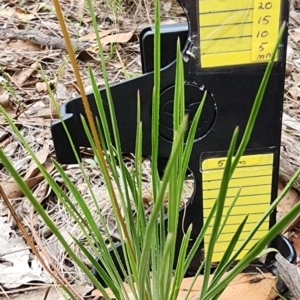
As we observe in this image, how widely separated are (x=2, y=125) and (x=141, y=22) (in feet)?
2.24

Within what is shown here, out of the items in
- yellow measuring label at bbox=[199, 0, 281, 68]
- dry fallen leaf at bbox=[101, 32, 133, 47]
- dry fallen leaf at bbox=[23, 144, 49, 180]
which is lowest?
dry fallen leaf at bbox=[23, 144, 49, 180]

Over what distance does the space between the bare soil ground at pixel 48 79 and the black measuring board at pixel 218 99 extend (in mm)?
107

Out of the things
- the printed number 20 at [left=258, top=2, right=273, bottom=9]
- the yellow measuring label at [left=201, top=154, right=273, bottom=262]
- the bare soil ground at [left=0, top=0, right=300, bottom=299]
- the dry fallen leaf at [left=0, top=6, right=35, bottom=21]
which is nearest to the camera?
the printed number 20 at [left=258, top=2, right=273, bottom=9]

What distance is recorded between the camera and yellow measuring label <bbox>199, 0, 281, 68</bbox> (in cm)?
59

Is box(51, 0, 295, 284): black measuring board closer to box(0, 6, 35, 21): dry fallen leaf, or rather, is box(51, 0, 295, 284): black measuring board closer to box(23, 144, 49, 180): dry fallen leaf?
box(23, 144, 49, 180): dry fallen leaf

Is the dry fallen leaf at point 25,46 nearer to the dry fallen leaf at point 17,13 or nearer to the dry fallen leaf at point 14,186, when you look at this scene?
the dry fallen leaf at point 17,13

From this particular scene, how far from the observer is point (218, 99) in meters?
0.65

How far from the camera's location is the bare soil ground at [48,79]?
833 mm

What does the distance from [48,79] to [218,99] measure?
2.56 feet

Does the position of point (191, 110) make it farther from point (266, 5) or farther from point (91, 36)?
point (91, 36)

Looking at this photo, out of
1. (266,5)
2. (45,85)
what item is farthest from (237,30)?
(45,85)

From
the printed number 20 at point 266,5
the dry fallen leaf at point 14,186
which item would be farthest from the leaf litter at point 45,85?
the printed number 20 at point 266,5

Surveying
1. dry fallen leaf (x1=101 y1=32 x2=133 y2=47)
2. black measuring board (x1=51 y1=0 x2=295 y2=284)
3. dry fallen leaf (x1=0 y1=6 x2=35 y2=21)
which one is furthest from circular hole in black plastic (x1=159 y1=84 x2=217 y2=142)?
dry fallen leaf (x1=0 y1=6 x2=35 y2=21)

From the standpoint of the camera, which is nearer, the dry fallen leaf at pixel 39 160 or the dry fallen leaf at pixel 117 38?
the dry fallen leaf at pixel 39 160
